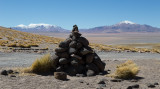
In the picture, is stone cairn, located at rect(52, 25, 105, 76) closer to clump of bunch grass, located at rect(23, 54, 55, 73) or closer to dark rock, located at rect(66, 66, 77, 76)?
dark rock, located at rect(66, 66, 77, 76)

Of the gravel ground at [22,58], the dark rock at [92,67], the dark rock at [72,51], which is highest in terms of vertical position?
the dark rock at [72,51]

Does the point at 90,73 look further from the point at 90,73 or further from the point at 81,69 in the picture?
the point at 81,69

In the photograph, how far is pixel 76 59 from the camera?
12.9 meters

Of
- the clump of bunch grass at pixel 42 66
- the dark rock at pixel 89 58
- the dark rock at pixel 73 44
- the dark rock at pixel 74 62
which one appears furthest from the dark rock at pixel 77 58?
the clump of bunch grass at pixel 42 66

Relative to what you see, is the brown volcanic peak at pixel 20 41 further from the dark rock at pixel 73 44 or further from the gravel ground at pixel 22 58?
the dark rock at pixel 73 44

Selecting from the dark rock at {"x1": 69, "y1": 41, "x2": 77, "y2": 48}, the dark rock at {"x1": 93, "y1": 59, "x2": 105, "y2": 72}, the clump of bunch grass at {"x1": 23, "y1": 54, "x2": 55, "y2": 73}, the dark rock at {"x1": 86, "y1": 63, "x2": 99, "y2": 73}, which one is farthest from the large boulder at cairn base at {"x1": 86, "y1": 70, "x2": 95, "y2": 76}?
the clump of bunch grass at {"x1": 23, "y1": 54, "x2": 55, "y2": 73}

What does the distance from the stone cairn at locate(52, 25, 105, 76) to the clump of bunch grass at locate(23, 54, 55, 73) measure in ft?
0.96

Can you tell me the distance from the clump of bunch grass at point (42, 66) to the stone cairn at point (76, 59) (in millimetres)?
292

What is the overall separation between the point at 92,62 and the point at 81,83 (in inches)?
131

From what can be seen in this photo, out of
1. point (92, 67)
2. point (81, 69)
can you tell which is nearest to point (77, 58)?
point (81, 69)

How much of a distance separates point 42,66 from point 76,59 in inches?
75.9

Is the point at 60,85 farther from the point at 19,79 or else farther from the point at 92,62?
the point at 92,62

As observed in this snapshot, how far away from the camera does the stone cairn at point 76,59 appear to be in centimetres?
1281

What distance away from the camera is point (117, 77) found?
11719mm
